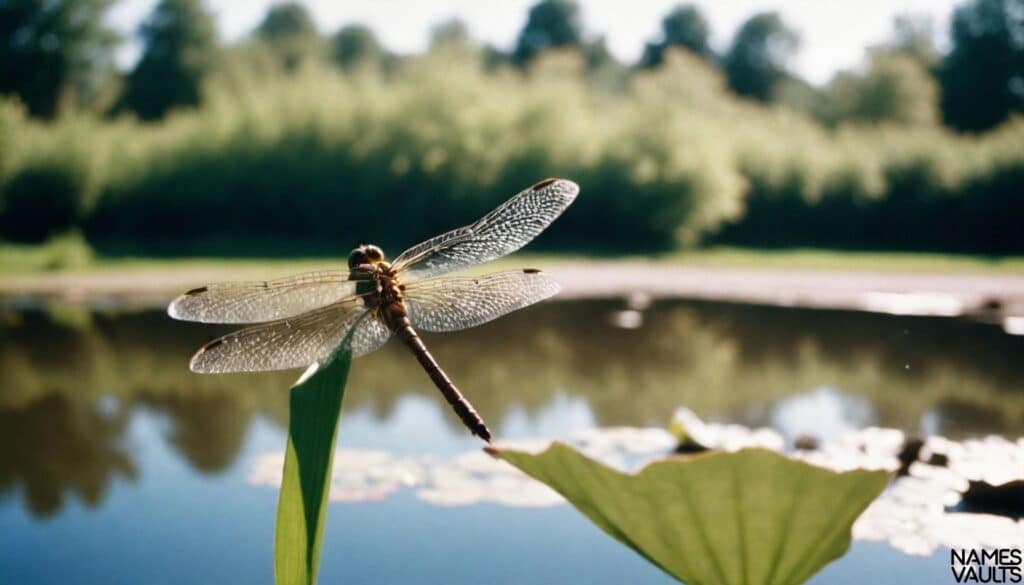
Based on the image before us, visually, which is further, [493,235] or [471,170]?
[471,170]

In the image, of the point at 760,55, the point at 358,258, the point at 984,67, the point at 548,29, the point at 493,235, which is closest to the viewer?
the point at 358,258

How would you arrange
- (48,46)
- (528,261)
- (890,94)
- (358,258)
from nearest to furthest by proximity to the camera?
(358,258) → (528,261) → (48,46) → (890,94)

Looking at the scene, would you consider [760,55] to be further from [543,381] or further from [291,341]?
[291,341]

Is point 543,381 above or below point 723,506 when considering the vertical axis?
above

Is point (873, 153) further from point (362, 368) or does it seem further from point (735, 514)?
point (735, 514)

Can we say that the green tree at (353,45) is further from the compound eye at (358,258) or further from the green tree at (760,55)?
the compound eye at (358,258)

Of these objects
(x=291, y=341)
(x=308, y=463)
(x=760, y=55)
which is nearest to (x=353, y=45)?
(x=760, y=55)
